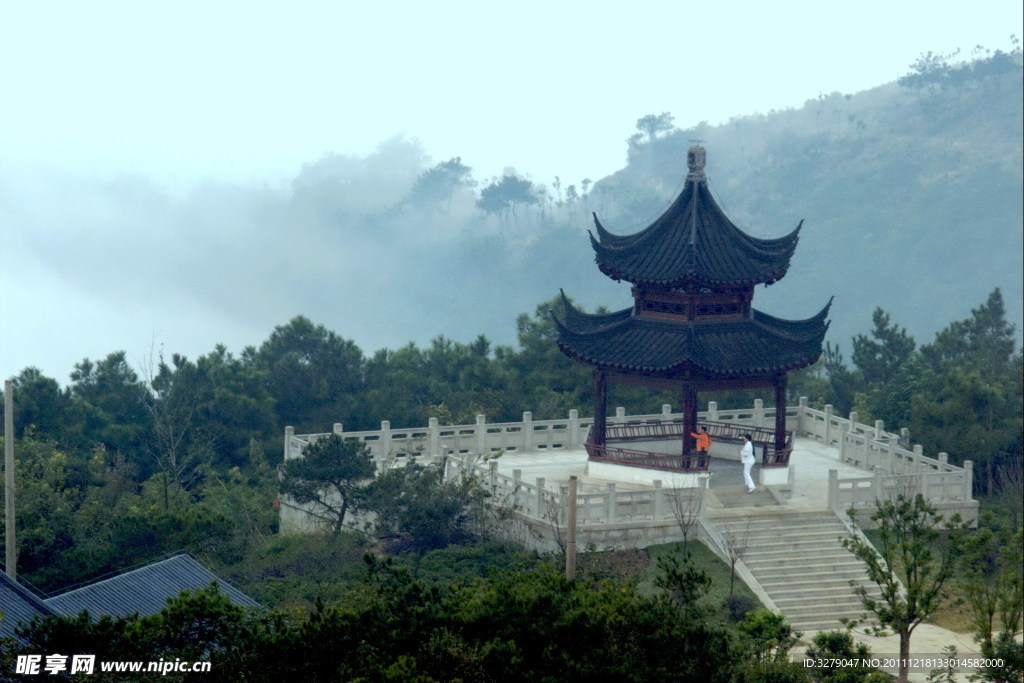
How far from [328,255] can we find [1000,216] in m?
59.0

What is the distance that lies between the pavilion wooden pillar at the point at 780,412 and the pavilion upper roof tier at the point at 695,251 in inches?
89.7

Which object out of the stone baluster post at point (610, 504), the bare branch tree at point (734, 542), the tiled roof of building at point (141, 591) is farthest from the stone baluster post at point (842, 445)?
the tiled roof of building at point (141, 591)

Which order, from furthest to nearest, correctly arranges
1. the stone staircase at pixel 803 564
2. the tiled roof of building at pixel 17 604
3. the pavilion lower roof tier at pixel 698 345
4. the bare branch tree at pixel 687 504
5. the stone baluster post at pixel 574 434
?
the stone baluster post at pixel 574 434 < the pavilion lower roof tier at pixel 698 345 < the bare branch tree at pixel 687 504 < the stone staircase at pixel 803 564 < the tiled roof of building at pixel 17 604

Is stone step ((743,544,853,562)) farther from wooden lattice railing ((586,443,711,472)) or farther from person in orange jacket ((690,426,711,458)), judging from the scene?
person in orange jacket ((690,426,711,458))

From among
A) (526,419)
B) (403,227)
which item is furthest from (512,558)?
(403,227)

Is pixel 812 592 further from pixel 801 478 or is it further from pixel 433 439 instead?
pixel 433 439

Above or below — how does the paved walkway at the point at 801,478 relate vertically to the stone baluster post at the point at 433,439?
below

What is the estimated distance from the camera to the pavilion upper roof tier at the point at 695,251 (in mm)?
31484

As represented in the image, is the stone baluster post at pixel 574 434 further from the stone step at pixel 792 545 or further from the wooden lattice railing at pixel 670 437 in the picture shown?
the stone step at pixel 792 545

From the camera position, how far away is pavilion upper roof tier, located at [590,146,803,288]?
3148 cm

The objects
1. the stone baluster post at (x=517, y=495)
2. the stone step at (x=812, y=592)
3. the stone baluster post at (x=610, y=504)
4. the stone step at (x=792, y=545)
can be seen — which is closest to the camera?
the stone step at (x=812, y=592)

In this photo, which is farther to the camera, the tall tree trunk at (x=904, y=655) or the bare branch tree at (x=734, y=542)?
the bare branch tree at (x=734, y=542)

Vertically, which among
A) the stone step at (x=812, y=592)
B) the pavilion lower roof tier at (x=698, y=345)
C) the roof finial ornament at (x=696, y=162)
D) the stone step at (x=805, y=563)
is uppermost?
the roof finial ornament at (x=696, y=162)

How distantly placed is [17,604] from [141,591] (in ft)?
8.29
